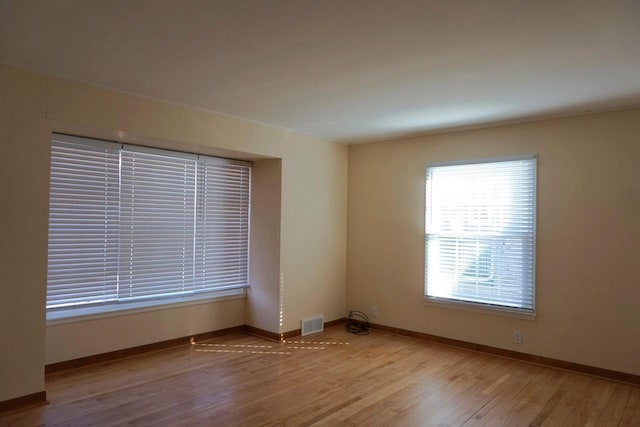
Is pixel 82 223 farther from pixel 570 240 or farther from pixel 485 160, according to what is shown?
pixel 570 240

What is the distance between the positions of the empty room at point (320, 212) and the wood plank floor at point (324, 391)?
0.09ft

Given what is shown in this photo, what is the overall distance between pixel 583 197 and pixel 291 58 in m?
3.00

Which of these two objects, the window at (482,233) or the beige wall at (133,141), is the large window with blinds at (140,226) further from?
the window at (482,233)

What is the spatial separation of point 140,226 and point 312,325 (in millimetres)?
2320

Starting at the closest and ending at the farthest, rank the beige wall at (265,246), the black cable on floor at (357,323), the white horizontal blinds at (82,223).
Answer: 1. the white horizontal blinds at (82,223)
2. the beige wall at (265,246)
3. the black cable on floor at (357,323)

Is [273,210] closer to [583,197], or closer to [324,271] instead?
[324,271]

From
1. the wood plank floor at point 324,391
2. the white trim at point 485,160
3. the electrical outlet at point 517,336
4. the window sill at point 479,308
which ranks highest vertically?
the white trim at point 485,160

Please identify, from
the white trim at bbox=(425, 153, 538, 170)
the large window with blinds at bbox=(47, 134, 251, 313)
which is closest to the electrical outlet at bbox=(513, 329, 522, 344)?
the white trim at bbox=(425, 153, 538, 170)

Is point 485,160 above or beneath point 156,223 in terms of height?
above

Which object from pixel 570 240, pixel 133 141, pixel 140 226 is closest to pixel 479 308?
pixel 570 240

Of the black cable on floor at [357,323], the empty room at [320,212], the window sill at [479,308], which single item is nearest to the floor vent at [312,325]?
the empty room at [320,212]

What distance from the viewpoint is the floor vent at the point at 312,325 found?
515cm

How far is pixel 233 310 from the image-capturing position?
16.8ft

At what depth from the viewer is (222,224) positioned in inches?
196
